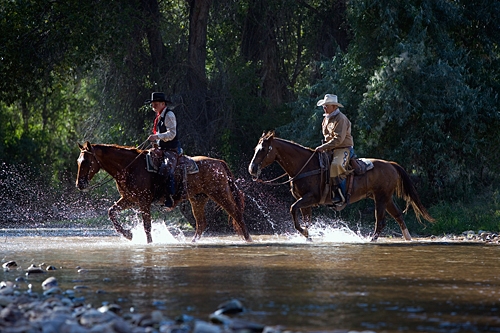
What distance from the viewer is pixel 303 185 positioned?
14.9m

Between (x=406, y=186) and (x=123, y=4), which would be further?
(x=123, y=4)

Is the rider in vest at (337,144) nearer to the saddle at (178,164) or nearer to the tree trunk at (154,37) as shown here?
the saddle at (178,164)

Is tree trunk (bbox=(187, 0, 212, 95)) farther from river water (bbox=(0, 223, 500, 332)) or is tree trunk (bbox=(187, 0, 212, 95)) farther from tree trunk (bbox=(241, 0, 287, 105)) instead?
river water (bbox=(0, 223, 500, 332))

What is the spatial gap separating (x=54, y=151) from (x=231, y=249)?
23089 mm

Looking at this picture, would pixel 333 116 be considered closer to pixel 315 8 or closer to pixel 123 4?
pixel 123 4

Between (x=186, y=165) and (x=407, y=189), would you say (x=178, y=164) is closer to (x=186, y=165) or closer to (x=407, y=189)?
(x=186, y=165)

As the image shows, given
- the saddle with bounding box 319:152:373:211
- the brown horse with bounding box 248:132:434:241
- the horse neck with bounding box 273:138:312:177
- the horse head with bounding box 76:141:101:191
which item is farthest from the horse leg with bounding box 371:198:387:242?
the horse head with bounding box 76:141:101:191

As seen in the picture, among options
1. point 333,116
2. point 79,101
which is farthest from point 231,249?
point 79,101

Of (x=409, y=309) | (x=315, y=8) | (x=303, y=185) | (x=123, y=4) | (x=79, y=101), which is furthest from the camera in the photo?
(x=79, y=101)

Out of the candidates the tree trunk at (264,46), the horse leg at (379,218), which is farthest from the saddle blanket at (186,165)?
the tree trunk at (264,46)

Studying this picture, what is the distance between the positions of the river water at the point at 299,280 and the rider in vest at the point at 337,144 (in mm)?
1085

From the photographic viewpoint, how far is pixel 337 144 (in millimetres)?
14758

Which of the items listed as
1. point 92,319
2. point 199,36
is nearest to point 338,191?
point 199,36

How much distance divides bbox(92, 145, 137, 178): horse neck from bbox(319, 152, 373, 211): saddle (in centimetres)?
330
